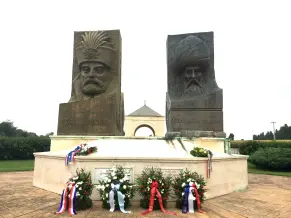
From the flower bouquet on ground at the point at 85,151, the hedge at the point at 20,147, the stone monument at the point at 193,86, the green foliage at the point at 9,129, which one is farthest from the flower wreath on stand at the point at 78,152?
the green foliage at the point at 9,129

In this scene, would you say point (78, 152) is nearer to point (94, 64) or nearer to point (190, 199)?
point (190, 199)

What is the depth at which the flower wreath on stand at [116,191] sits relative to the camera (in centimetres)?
547

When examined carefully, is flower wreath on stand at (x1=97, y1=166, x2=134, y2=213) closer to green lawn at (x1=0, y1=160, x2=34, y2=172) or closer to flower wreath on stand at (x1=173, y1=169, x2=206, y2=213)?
flower wreath on stand at (x1=173, y1=169, x2=206, y2=213)

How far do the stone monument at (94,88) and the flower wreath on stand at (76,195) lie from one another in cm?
471

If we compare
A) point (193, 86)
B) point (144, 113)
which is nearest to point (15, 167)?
point (193, 86)

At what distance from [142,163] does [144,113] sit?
26958 millimetres

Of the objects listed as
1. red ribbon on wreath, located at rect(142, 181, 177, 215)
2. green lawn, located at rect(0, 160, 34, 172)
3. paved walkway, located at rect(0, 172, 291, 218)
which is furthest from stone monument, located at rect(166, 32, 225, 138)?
green lawn, located at rect(0, 160, 34, 172)

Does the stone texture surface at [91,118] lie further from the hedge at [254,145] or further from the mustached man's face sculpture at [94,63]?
the hedge at [254,145]

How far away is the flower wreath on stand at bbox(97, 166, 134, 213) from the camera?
18.0 feet

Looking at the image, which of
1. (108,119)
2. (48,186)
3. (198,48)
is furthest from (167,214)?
(198,48)

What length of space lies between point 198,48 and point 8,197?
33.3 feet

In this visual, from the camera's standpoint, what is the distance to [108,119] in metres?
10.5

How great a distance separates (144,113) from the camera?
110 ft

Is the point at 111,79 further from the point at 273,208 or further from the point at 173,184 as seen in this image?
the point at 273,208
